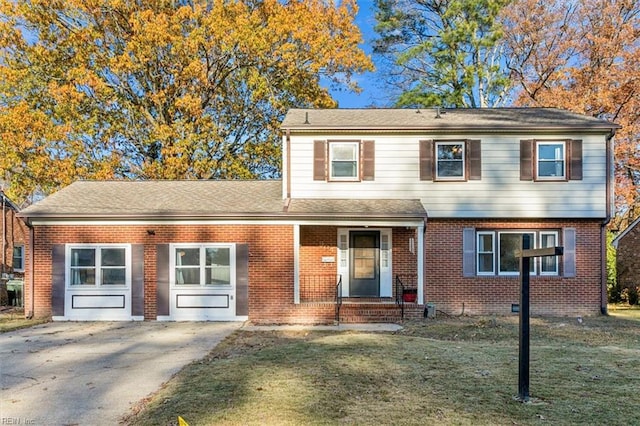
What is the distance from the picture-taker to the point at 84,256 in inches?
510

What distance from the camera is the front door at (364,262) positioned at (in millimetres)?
14234

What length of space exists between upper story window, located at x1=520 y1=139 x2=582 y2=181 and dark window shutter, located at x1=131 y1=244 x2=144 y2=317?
1078 cm

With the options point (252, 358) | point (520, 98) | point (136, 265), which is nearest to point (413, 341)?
point (252, 358)

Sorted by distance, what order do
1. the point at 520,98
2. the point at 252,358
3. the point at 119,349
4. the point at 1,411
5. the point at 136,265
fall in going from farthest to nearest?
the point at 520,98, the point at 136,265, the point at 119,349, the point at 252,358, the point at 1,411

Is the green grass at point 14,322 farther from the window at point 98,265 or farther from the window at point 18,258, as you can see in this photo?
the window at point 18,258

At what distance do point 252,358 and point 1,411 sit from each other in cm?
341

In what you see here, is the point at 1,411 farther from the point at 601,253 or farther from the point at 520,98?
the point at 520,98

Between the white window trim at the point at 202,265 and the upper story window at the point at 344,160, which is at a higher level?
the upper story window at the point at 344,160

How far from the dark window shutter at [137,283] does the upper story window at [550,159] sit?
35.4ft

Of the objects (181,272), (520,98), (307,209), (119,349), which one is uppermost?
(520,98)

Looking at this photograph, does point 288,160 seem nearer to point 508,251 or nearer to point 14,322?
point 508,251

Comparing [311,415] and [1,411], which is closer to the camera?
[311,415]

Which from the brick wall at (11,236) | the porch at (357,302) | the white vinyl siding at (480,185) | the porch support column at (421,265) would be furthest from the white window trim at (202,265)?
the brick wall at (11,236)

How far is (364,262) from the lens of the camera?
46.8 ft
